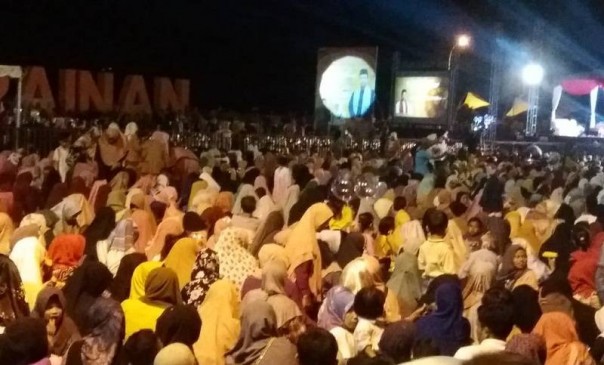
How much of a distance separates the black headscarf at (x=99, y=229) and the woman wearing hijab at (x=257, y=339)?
2269 mm

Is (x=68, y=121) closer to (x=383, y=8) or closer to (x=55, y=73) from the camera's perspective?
(x=55, y=73)

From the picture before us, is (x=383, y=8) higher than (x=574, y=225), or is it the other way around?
(x=383, y=8)

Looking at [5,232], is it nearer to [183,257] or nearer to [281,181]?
[183,257]

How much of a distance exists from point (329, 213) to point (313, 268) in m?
0.78

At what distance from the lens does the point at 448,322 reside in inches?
192

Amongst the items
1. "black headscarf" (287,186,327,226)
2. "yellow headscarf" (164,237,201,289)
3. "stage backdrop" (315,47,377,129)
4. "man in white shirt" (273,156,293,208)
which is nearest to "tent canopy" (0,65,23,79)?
"man in white shirt" (273,156,293,208)

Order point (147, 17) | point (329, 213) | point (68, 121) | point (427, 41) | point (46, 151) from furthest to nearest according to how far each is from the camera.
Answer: point (427, 41) → point (147, 17) → point (68, 121) → point (46, 151) → point (329, 213)

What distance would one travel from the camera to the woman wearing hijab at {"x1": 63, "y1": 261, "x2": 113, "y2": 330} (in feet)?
16.5

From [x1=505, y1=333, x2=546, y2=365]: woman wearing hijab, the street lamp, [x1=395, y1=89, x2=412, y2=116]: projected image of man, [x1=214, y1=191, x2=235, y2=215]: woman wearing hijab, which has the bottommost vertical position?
[x1=505, y1=333, x2=546, y2=365]: woman wearing hijab

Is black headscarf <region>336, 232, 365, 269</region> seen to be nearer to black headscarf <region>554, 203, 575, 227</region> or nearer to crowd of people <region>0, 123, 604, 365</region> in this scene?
crowd of people <region>0, 123, 604, 365</region>

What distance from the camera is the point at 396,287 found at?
609cm

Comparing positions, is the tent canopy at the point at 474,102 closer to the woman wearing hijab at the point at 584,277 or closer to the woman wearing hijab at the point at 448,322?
the woman wearing hijab at the point at 584,277

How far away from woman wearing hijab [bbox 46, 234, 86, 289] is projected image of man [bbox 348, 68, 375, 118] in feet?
50.0

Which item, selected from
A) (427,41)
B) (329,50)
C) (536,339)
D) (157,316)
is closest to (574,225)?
(536,339)
